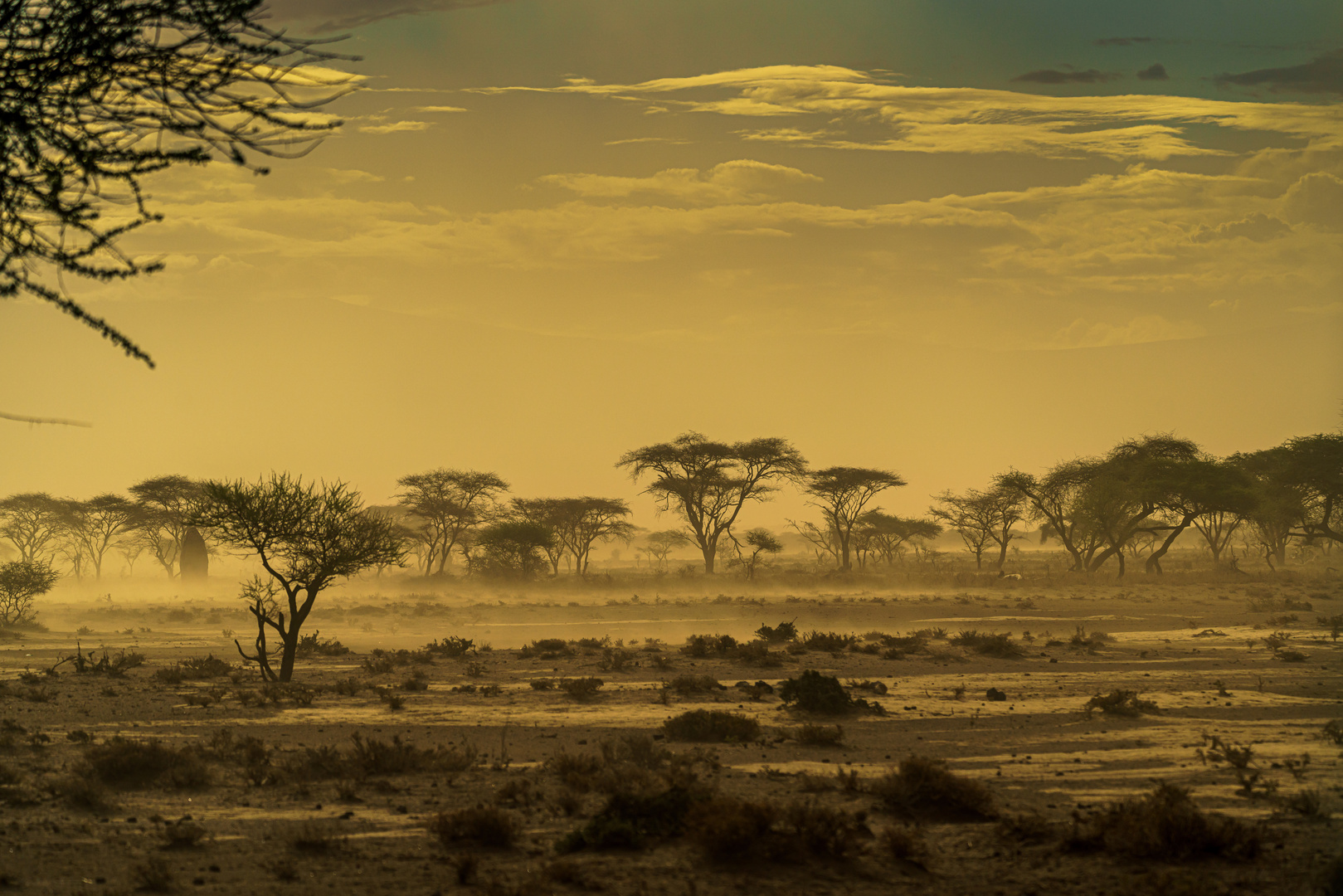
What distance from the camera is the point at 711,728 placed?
1473 cm

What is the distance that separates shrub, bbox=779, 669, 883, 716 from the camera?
16.9 metres

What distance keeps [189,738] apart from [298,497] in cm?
874

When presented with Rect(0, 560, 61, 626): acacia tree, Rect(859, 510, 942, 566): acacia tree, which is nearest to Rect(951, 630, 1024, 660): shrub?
Rect(0, 560, 61, 626): acacia tree

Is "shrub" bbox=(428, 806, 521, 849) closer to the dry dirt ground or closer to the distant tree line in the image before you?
the dry dirt ground

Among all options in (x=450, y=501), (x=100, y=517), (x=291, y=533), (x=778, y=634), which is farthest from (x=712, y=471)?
(x=100, y=517)

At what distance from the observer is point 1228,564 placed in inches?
2554

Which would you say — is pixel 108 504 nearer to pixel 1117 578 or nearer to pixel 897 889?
pixel 1117 578

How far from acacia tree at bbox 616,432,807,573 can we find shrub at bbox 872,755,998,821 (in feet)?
201

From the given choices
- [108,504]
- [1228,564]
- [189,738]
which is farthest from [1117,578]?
[108,504]

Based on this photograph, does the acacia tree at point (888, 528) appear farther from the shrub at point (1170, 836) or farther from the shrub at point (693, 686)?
the shrub at point (1170, 836)

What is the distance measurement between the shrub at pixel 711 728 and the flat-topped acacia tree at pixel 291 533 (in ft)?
34.7

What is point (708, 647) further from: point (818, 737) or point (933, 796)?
point (933, 796)

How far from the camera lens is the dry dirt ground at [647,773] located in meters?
8.27

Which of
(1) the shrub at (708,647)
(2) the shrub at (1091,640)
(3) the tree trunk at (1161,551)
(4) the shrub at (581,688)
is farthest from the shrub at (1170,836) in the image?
(3) the tree trunk at (1161,551)
